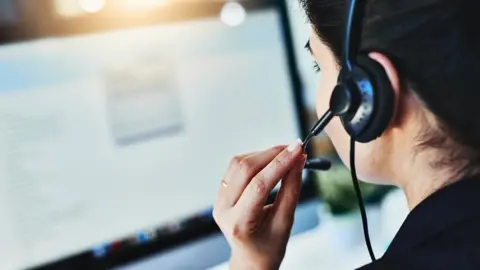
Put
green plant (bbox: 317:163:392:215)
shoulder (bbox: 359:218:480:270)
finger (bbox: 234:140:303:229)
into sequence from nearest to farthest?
1. shoulder (bbox: 359:218:480:270)
2. finger (bbox: 234:140:303:229)
3. green plant (bbox: 317:163:392:215)

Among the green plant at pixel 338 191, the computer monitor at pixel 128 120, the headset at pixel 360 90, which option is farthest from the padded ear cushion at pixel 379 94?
the green plant at pixel 338 191

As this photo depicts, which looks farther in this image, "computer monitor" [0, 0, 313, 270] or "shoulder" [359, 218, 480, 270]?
"computer monitor" [0, 0, 313, 270]

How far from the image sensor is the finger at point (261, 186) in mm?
760

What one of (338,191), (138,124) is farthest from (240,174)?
(338,191)

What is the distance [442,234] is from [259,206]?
0.19 metres

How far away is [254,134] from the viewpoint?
102 centimetres

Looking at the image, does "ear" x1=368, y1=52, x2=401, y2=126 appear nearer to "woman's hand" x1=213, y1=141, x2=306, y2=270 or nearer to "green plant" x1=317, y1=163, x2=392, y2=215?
"woman's hand" x1=213, y1=141, x2=306, y2=270

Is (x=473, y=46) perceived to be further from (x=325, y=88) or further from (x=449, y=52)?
(x=325, y=88)

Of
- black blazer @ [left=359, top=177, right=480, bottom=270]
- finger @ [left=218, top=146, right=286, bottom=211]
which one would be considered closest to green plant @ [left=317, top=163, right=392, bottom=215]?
finger @ [left=218, top=146, right=286, bottom=211]

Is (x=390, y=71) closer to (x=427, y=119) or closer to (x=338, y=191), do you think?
(x=427, y=119)

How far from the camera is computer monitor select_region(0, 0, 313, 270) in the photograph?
81cm

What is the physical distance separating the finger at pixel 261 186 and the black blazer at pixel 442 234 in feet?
0.47

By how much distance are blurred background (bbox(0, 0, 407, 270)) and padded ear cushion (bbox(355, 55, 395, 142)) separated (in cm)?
14

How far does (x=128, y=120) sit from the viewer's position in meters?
0.89
